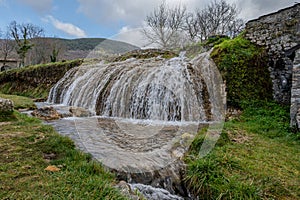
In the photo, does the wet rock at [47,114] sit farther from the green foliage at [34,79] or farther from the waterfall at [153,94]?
the green foliage at [34,79]

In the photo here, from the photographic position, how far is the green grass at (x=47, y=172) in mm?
2418

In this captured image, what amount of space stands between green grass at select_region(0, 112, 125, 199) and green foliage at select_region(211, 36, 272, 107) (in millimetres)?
5664

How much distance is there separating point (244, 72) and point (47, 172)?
7.06 meters

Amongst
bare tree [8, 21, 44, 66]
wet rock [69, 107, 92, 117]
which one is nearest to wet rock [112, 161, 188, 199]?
wet rock [69, 107, 92, 117]

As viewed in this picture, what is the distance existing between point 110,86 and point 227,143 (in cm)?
613

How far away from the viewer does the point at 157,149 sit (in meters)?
4.59

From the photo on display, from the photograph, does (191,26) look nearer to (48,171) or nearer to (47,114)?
(47,114)

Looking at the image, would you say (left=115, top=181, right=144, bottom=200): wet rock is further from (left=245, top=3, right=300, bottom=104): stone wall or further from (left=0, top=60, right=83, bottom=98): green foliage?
(left=0, top=60, right=83, bottom=98): green foliage

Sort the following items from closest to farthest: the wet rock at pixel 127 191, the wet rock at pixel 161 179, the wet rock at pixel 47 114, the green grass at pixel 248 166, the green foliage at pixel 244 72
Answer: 1. the wet rock at pixel 127 191
2. the green grass at pixel 248 166
3. the wet rock at pixel 161 179
4. the wet rock at pixel 47 114
5. the green foliage at pixel 244 72

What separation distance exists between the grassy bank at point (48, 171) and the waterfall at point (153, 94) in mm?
3980

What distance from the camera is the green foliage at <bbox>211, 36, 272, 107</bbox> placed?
300 inches

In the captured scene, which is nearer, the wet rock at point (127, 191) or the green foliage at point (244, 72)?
the wet rock at point (127, 191)

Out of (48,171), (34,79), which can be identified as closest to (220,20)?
(34,79)

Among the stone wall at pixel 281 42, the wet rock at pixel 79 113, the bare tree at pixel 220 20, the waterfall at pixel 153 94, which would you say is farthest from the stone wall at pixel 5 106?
the bare tree at pixel 220 20
